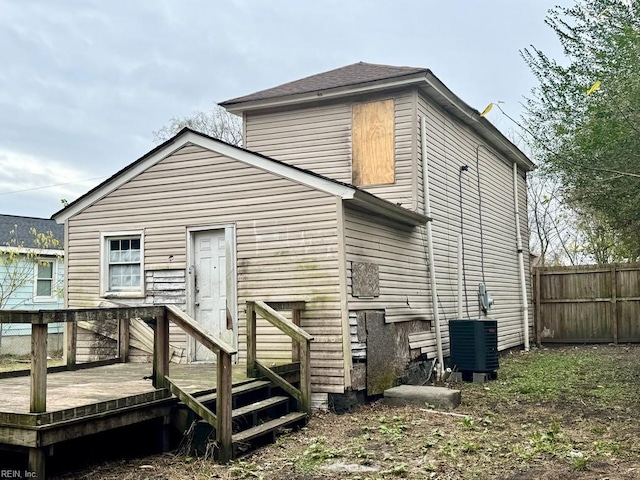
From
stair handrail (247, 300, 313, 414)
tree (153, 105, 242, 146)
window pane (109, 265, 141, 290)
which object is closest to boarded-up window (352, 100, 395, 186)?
window pane (109, 265, 141, 290)

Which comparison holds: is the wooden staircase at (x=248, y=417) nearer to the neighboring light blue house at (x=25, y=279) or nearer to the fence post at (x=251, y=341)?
the fence post at (x=251, y=341)

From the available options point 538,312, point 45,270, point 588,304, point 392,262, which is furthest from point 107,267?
point 588,304

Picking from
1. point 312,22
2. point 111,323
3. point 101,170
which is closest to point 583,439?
point 111,323

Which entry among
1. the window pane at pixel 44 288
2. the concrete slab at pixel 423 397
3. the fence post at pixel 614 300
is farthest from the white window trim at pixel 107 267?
the fence post at pixel 614 300

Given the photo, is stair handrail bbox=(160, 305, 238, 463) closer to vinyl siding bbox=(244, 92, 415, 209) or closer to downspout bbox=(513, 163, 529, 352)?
vinyl siding bbox=(244, 92, 415, 209)

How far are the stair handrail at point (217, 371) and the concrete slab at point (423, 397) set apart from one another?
127 inches

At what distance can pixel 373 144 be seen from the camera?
1104 centimetres

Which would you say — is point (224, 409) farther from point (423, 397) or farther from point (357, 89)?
point (357, 89)

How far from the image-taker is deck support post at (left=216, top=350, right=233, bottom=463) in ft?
19.0

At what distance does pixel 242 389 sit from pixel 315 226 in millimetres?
2523

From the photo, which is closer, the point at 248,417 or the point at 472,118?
the point at 248,417

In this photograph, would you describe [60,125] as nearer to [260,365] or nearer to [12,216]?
[12,216]

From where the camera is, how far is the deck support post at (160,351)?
6.07 m

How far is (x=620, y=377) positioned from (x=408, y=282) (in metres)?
3.96
